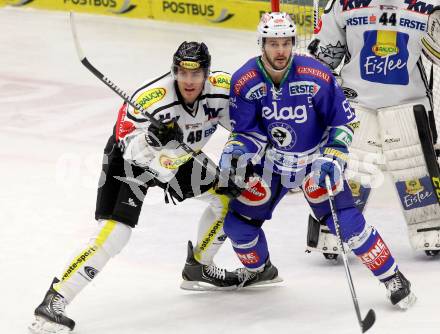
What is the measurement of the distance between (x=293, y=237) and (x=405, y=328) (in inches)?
63.2

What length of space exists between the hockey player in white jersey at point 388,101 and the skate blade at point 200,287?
577 mm

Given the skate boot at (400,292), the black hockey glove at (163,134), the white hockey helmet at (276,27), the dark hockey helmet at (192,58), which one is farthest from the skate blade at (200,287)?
the white hockey helmet at (276,27)

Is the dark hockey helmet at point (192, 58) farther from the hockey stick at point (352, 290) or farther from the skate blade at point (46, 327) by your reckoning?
the skate blade at point (46, 327)

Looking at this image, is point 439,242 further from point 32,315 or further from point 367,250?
point 32,315

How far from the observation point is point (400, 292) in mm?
5242

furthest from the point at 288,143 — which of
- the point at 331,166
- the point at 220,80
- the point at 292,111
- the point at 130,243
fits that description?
the point at 130,243

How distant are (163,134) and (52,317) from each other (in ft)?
3.09

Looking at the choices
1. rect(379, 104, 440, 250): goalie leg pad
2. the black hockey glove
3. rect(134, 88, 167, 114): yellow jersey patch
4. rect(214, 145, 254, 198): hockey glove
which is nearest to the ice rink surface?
rect(379, 104, 440, 250): goalie leg pad

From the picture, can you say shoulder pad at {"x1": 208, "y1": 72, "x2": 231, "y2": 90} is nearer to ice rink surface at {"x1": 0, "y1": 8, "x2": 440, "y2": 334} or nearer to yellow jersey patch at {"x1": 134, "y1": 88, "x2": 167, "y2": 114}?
yellow jersey patch at {"x1": 134, "y1": 88, "x2": 167, "y2": 114}

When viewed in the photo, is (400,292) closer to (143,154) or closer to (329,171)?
(329,171)

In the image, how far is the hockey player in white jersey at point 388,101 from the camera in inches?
237

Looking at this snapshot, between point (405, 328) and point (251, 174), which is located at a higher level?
point (251, 174)

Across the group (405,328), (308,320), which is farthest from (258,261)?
(405,328)

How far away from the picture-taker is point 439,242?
607cm
